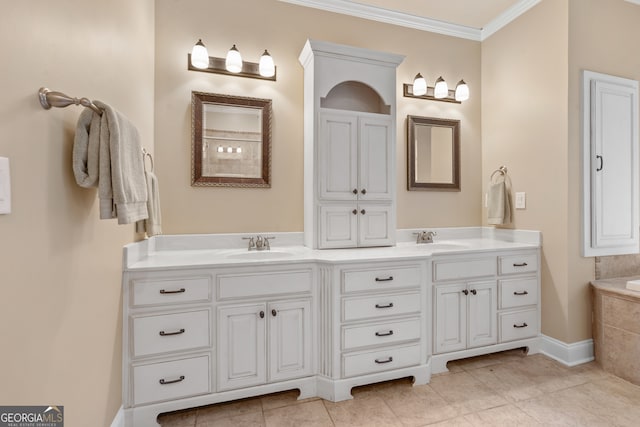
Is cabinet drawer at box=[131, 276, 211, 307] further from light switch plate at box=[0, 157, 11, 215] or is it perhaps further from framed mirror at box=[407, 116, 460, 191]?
framed mirror at box=[407, 116, 460, 191]

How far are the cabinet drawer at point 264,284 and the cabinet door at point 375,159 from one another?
82cm

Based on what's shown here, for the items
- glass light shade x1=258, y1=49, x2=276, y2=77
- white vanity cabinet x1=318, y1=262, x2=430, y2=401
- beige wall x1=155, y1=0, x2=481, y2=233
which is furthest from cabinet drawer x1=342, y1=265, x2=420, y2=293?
glass light shade x1=258, y1=49, x2=276, y2=77

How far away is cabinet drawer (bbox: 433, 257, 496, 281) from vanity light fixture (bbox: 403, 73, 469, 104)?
145cm

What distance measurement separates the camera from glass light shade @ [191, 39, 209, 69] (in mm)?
2061

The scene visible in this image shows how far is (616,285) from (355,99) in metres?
2.30

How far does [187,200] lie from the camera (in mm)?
2143

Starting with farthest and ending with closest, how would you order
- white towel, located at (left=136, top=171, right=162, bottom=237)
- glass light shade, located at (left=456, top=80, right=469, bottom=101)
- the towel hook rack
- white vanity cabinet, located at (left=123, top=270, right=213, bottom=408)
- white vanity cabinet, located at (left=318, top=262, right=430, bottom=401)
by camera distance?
glass light shade, located at (left=456, top=80, right=469, bottom=101) → white vanity cabinet, located at (left=318, top=262, right=430, bottom=401) → white towel, located at (left=136, top=171, right=162, bottom=237) → white vanity cabinet, located at (left=123, top=270, right=213, bottom=408) → the towel hook rack

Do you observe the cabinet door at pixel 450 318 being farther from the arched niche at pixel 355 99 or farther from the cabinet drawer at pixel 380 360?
the arched niche at pixel 355 99

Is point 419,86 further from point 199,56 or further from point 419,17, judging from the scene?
point 199,56

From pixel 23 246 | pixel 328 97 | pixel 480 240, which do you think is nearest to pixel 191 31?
pixel 328 97

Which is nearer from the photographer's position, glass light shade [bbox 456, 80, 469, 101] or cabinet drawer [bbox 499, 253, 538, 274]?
cabinet drawer [bbox 499, 253, 538, 274]

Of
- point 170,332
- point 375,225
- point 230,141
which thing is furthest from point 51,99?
point 375,225

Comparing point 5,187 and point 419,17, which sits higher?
point 419,17

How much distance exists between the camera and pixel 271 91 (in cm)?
231
